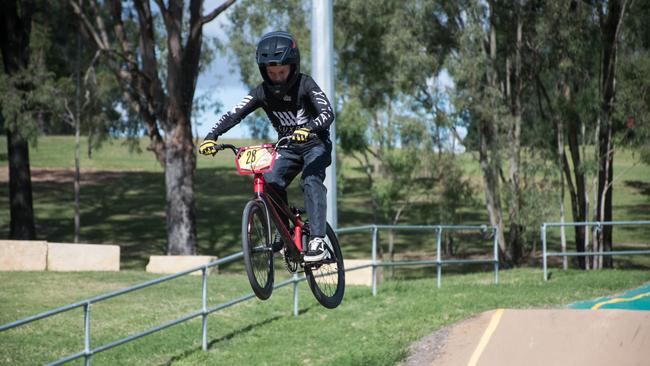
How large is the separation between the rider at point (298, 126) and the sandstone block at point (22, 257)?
16.2 meters

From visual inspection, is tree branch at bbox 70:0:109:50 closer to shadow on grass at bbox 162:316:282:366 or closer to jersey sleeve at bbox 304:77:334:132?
shadow on grass at bbox 162:316:282:366

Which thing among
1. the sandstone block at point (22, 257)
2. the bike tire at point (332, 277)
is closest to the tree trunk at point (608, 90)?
the sandstone block at point (22, 257)

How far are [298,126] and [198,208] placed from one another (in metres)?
46.5

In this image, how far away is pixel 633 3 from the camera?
30.5 m

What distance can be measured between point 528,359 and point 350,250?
93.9ft

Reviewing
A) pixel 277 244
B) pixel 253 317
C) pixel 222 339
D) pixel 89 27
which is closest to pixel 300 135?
pixel 277 244

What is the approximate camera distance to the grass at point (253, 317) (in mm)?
15188

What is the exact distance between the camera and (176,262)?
71.8 ft

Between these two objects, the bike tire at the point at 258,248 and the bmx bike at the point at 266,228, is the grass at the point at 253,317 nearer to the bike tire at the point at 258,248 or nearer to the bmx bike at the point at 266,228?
the bmx bike at the point at 266,228

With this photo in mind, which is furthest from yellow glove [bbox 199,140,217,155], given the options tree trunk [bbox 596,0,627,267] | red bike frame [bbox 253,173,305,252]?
tree trunk [bbox 596,0,627,267]

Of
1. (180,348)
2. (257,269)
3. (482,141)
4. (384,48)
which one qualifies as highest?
(384,48)

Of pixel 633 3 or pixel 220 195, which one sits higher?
pixel 633 3

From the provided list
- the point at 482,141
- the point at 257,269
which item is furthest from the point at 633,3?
the point at 257,269

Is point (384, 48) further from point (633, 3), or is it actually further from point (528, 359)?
point (528, 359)
